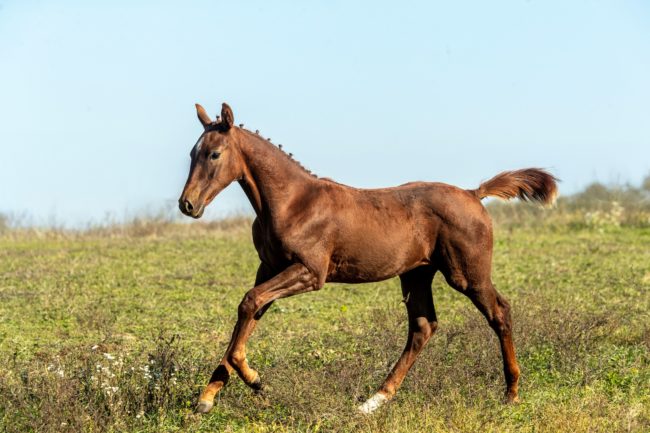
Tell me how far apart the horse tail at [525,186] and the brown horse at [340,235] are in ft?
0.14

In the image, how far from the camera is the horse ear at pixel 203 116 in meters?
7.05

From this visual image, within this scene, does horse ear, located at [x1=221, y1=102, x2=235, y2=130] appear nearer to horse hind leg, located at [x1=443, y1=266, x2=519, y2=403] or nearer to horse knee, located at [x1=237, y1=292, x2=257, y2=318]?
horse knee, located at [x1=237, y1=292, x2=257, y2=318]

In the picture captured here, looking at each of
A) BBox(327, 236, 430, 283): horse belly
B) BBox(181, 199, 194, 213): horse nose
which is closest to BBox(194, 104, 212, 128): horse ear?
BBox(181, 199, 194, 213): horse nose

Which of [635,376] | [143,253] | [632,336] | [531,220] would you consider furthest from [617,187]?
[635,376]

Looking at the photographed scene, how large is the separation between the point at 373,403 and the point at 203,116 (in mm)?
2502

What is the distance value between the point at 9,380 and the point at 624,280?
30.4 feet

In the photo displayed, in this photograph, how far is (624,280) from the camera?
44.9 feet

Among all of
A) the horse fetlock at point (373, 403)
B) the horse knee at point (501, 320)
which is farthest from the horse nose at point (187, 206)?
the horse knee at point (501, 320)

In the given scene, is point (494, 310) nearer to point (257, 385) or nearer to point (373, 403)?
point (373, 403)

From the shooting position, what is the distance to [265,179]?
7.12 metres

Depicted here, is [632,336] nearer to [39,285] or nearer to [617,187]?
[39,285]

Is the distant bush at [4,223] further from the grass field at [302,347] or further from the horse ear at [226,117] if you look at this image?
the horse ear at [226,117]

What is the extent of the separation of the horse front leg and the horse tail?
221 cm

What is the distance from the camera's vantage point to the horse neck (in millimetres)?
7090
